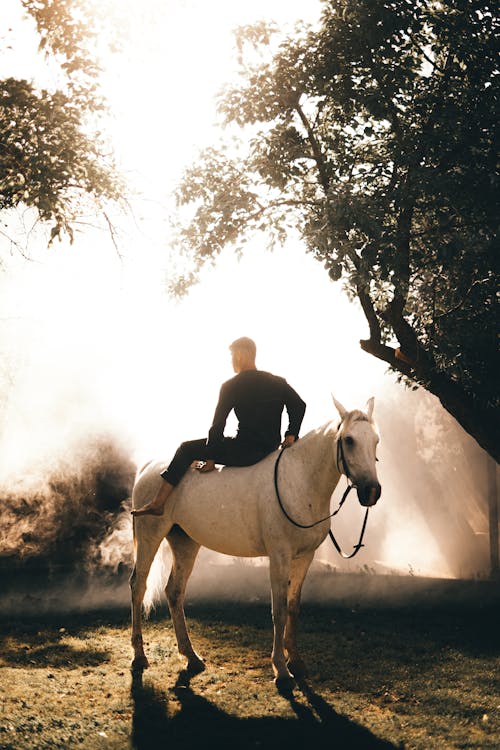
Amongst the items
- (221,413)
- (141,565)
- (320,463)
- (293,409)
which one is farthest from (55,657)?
(320,463)

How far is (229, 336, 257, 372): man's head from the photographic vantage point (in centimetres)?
859

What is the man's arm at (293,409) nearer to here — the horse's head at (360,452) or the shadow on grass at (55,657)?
the horse's head at (360,452)

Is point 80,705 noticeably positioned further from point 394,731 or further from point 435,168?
point 435,168

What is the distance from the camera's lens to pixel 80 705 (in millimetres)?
7633

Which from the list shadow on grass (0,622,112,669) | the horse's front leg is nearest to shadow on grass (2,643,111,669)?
shadow on grass (0,622,112,669)

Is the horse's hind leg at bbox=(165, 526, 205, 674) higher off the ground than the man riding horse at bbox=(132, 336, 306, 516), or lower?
lower

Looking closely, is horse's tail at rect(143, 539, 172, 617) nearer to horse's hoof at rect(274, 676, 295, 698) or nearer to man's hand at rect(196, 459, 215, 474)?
man's hand at rect(196, 459, 215, 474)

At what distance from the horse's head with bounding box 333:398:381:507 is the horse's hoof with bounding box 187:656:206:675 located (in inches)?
138

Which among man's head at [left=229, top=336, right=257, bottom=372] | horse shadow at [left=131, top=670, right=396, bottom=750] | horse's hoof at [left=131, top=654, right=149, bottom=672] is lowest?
horse shadow at [left=131, top=670, right=396, bottom=750]

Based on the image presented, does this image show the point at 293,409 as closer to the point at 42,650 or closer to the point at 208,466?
the point at 208,466

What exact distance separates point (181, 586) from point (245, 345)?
334cm

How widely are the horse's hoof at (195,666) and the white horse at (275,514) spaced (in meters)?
0.01

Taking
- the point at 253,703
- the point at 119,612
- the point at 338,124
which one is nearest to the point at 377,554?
the point at 119,612

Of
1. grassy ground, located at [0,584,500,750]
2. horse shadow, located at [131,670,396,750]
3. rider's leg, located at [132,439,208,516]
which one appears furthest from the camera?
rider's leg, located at [132,439,208,516]
